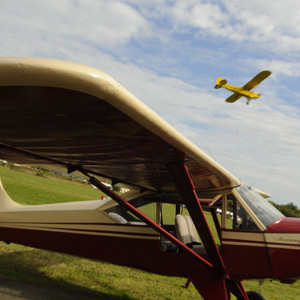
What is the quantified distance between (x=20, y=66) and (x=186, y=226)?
13.6 feet

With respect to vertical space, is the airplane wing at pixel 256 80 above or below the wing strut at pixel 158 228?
above

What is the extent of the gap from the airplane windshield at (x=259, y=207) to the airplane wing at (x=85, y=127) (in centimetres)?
28

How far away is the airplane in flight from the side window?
0.06 ft

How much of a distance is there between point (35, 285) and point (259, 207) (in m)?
3.91

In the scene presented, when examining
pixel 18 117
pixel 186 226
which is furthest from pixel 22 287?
pixel 18 117

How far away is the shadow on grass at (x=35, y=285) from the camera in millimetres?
5102

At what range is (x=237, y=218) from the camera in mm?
4754

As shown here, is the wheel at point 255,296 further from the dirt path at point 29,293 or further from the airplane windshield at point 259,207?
the dirt path at point 29,293

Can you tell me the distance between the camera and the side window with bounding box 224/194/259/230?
468 centimetres

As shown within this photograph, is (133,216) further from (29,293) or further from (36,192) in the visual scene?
(36,192)

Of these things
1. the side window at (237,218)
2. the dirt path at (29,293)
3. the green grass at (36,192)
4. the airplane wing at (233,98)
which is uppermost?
the airplane wing at (233,98)

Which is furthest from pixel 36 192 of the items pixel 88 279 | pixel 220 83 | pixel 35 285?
pixel 35 285

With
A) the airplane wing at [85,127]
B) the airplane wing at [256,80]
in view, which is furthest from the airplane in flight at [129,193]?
the airplane wing at [256,80]

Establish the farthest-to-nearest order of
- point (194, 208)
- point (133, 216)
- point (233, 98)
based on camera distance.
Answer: point (233, 98), point (133, 216), point (194, 208)
